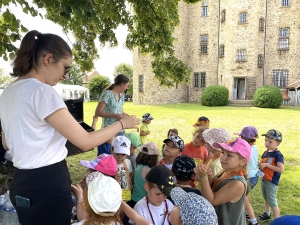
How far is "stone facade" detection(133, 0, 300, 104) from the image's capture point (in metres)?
23.4

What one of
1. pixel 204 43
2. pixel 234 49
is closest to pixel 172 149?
pixel 234 49

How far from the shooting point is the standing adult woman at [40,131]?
54.6 inches

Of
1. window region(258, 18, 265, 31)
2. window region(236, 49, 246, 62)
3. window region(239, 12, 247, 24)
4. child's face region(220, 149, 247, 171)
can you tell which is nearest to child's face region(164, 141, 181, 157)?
child's face region(220, 149, 247, 171)

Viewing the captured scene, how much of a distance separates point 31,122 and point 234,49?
81.1 feet

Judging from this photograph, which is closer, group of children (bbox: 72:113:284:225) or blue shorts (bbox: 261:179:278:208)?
group of children (bbox: 72:113:284:225)

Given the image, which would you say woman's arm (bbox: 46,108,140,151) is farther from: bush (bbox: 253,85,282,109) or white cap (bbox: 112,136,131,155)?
bush (bbox: 253,85,282,109)

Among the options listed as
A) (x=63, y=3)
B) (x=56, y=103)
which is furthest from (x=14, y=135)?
(x=63, y=3)

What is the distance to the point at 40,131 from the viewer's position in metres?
1.41

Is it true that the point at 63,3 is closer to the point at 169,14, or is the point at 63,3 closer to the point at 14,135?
the point at 14,135

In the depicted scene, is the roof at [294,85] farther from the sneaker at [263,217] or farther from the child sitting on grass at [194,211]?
the child sitting on grass at [194,211]

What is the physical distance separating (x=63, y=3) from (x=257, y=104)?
21.1m

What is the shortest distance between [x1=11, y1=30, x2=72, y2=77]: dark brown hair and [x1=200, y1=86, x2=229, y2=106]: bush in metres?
21.7

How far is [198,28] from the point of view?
85.6 ft

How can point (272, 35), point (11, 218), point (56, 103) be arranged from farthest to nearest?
point (272, 35), point (11, 218), point (56, 103)
